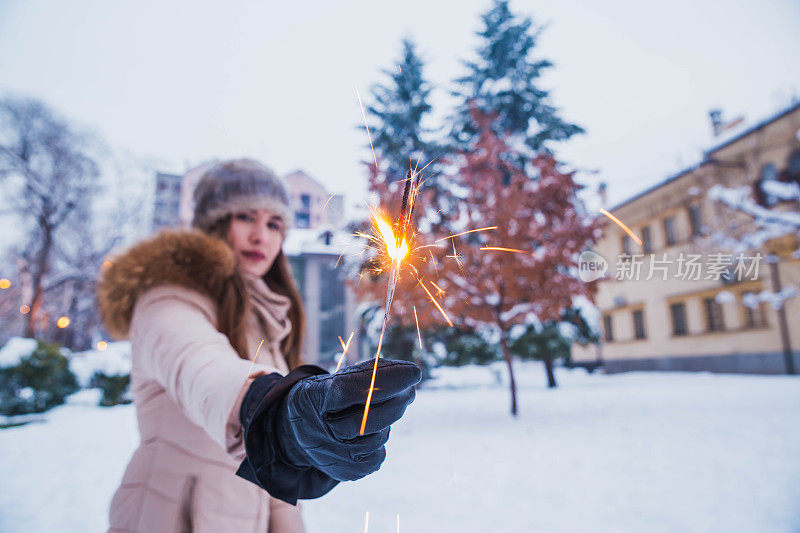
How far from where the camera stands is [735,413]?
7.32 meters

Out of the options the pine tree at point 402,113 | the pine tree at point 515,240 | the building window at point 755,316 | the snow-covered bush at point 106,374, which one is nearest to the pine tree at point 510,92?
the pine tree at point 515,240

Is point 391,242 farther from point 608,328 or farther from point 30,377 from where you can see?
point 608,328

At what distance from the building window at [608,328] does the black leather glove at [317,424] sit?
24282 millimetres

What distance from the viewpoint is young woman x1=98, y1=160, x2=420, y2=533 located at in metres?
0.68

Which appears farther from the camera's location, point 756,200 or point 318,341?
point 756,200

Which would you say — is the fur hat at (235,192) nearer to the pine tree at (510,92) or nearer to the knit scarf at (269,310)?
the knit scarf at (269,310)

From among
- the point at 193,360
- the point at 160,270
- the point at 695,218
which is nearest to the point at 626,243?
the point at 695,218

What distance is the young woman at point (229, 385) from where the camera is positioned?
0.68 m

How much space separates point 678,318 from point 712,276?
10.7 metres

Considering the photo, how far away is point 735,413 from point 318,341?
7.63 metres

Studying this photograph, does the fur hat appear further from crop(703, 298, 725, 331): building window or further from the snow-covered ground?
crop(703, 298, 725, 331): building window

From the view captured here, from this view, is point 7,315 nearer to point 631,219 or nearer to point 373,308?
point 373,308

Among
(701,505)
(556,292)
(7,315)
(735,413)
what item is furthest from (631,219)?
(7,315)

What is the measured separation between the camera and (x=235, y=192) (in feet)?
5.98
